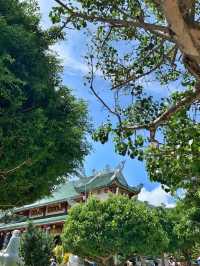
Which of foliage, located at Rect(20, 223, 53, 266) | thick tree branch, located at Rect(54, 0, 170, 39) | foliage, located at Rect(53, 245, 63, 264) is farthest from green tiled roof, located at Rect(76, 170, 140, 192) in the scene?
thick tree branch, located at Rect(54, 0, 170, 39)

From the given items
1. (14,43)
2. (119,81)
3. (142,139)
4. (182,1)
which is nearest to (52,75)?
(14,43)

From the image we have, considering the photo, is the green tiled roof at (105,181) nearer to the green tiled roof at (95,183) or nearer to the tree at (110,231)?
the green tiled roof at (95,183)

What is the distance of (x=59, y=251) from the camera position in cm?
3338

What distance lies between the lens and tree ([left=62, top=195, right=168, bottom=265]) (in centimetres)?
2270

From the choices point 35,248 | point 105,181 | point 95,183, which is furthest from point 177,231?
point 95,183

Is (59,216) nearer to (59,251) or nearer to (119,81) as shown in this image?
(59,251)

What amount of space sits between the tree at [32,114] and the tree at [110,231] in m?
13.8

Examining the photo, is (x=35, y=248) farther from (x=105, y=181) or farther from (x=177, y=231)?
(x=105, y=181)

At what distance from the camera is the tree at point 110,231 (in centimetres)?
2270

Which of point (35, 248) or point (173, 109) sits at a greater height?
point (35, 248)

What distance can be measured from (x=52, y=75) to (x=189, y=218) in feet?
62.8

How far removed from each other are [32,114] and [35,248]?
1663 centimetres

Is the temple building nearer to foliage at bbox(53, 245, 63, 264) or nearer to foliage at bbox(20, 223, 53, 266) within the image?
foliage at bbox(53, 245, 63, 264)

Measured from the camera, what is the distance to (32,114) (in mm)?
8414
